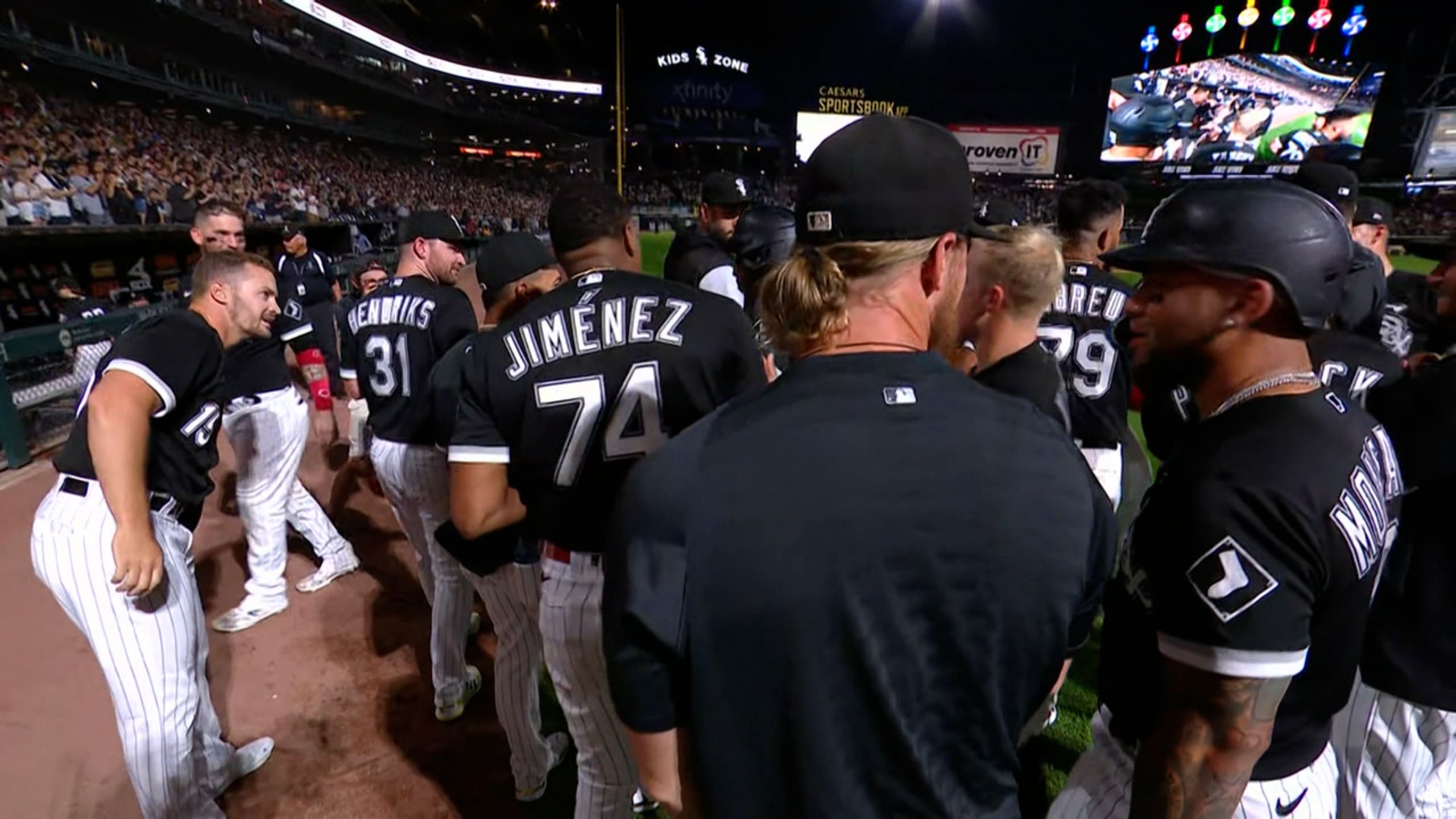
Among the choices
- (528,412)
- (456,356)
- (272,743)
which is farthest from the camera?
(272,743)

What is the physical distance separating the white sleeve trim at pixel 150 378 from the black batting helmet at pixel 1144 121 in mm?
37182

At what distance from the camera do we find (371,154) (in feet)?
102

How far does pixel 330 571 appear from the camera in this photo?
16.3 feet

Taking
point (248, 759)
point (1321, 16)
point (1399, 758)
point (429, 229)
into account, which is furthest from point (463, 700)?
point (1321, 16)

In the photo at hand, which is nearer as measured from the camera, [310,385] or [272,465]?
[272,465]

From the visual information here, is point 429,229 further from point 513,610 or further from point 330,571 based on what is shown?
point 330,571

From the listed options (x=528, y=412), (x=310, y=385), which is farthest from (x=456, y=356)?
(x=310, y=385)

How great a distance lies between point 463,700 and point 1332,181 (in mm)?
5632

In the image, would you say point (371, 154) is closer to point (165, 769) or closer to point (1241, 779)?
point (165, 769)

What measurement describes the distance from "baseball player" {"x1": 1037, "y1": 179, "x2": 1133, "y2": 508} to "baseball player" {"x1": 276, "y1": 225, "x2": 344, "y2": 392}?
684cm

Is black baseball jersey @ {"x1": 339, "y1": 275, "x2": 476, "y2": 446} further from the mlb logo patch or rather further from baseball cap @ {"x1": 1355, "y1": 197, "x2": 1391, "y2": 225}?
baseball cap @ {"x1": 1355, "y1": 197, "x2": 1391, "y2": 225}

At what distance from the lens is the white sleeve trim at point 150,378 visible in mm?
2453

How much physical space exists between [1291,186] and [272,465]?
210 inches

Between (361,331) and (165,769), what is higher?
(361,331)
